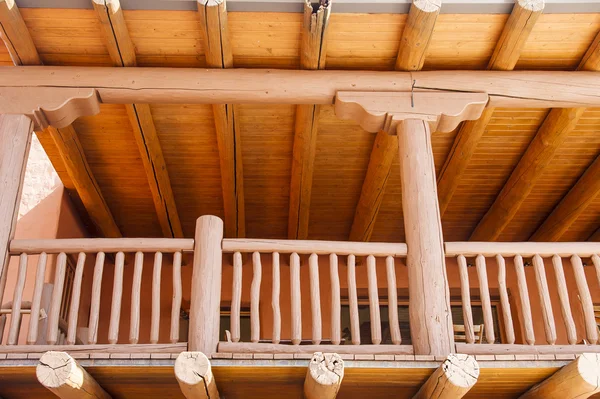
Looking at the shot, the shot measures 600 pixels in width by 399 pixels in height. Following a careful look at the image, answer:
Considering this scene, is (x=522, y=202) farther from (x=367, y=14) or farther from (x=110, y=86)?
(x=110, y=86)

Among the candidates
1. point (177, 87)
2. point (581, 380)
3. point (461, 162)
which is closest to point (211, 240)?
point (177, 87)

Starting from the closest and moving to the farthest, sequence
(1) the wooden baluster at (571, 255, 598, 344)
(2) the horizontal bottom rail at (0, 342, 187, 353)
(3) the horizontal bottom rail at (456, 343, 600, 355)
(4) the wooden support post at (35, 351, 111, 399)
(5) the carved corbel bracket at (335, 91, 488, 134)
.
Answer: (4) the wooden support post at (35, 351, 111, 399) < (2) the horizontal bottom rail at (0, 342, 187, 353) < (3) the horizontal bottom rail at (456, 343, 600, 355) < (1) the wooden baluster at (571, 255, 598, 344) < (5) the carved corbel bracket at (335, 91, 488, 134)

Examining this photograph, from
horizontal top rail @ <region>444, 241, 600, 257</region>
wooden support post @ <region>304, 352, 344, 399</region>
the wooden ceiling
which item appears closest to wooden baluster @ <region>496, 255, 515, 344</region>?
horizontal top rail @ <region>444, 241, 600, 257</region>

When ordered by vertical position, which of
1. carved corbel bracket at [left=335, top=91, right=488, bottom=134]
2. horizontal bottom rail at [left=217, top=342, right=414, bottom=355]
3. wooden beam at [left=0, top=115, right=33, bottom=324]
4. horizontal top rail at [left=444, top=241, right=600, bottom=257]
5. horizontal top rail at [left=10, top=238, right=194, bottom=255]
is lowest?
horizontal bottom rail at [left=217, top=342, right=414, bottom=355]

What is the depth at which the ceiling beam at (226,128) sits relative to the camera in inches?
241

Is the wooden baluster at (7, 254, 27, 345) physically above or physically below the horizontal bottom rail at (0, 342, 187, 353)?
above

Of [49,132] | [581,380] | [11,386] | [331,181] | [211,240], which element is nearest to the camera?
[581,380]

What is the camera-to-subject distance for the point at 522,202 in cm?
909

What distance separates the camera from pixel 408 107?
21.3 feet

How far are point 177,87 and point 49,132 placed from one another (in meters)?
1.96

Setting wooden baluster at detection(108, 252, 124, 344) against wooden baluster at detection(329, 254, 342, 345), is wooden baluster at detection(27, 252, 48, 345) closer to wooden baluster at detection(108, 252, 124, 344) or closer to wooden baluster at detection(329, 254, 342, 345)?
wooden baluster at detection(108, 252, 124, 344)

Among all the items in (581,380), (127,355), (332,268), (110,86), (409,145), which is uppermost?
(110,86)

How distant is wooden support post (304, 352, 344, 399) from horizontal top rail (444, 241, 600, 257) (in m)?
1.67

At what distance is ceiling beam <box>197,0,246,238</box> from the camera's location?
241 inches
